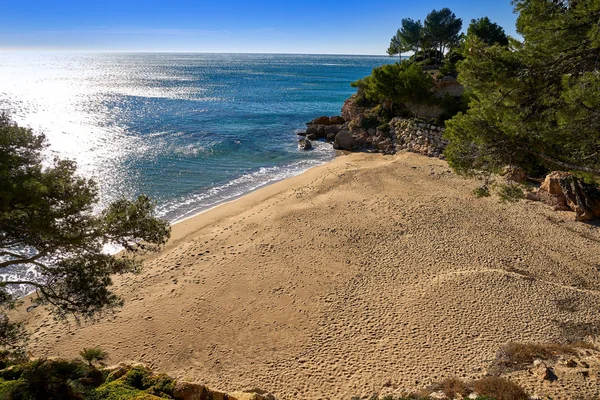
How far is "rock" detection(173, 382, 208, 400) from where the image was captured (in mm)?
6848

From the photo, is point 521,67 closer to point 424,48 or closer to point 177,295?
point 177,295

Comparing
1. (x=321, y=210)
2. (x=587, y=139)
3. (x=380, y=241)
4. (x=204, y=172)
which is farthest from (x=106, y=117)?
(x=587, y=139)

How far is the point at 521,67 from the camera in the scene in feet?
31.9

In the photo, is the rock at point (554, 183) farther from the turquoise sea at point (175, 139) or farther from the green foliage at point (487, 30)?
the green foliage at point (487, 30)

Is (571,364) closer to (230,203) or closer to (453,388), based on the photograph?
(453,388)

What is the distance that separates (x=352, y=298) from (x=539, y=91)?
911 cm

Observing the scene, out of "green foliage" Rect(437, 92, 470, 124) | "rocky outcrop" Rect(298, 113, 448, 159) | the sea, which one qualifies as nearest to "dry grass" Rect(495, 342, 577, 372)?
the sea

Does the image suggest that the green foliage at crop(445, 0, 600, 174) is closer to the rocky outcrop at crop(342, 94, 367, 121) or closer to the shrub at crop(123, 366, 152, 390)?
the shrub at crop(123, 366, 152, 390)

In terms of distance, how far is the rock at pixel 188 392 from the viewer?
6.85 metres

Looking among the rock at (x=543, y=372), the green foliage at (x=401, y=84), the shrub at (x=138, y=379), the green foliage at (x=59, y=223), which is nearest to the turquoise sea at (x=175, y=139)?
the green foliage at (x=401, y=84)

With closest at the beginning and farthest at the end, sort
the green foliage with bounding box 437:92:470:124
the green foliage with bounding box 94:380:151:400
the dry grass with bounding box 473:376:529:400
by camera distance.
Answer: the green foliage with bounding box 94:380:151:400
the dry grass with bounding box 473:376:529:400
the green foliage with bounding box 437:92:470:124

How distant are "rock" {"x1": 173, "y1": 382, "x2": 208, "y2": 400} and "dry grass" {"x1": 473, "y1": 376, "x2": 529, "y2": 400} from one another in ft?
21.9

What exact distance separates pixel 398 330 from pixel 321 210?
10.0 meters

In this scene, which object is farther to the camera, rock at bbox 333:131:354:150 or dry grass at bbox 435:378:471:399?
rock at bbox 333:131:354:150
